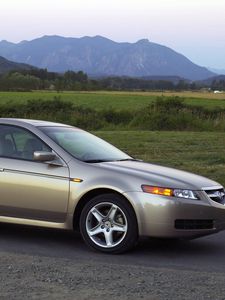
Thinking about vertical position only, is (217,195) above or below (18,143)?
below

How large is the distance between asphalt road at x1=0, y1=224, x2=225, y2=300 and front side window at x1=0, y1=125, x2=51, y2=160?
3.40 feet

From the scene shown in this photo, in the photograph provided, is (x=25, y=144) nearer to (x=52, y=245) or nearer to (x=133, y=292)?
(x=52, y=245)

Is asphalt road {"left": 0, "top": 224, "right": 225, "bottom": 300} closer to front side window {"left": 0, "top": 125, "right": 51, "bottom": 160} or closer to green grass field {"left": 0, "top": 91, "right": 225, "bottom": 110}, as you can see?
front side window {"left": 0, "top": 125, "right": 51, "bottom": 160}

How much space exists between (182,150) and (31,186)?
13.0 meters

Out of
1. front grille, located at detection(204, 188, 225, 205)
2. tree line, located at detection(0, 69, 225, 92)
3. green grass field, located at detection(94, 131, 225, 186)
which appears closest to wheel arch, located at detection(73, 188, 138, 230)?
front grille, located at detection(204, 188, 225, 205)

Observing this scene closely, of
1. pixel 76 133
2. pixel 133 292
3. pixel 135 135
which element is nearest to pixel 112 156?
pixel 76 133

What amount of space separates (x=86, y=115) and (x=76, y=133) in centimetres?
2953

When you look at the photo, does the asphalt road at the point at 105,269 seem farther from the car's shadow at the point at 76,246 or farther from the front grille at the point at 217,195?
the front grille at the point at 217,195

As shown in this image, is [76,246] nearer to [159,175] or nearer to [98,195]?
[98,195]

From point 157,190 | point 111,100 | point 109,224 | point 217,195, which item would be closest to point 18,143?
point 109,224

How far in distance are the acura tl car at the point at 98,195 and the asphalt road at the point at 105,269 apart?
29 centimetres

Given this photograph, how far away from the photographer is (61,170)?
7023 millimetres

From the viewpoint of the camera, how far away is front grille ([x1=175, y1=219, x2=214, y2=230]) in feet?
21.9

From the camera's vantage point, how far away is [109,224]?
6.83 m
